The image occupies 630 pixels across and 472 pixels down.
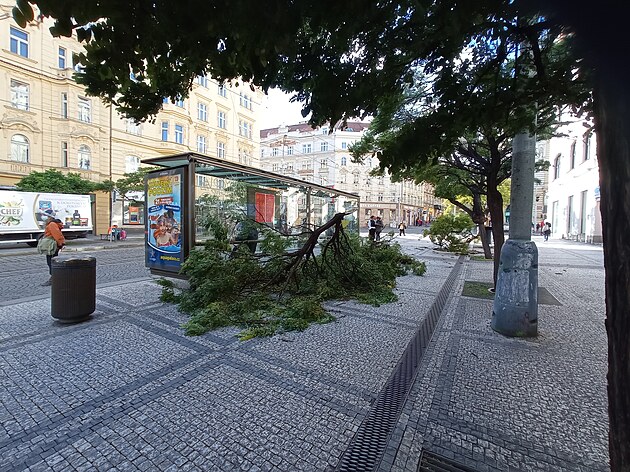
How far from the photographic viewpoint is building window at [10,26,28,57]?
22312 mm

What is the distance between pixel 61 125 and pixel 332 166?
3927cm

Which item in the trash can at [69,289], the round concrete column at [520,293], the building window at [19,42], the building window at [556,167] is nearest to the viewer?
the round concrete column at [520,293]

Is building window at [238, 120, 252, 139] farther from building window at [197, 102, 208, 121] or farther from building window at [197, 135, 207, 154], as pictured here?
building window at [197, 135, 207, 154]

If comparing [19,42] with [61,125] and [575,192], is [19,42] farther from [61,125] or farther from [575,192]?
[575,192]

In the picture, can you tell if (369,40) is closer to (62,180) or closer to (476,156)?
(476,156)

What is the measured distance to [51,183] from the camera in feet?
66.4

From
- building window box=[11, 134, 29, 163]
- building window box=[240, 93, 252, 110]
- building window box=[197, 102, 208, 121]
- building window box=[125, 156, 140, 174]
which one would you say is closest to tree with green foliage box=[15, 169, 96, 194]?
building window box=[11, 134, 29, 163]

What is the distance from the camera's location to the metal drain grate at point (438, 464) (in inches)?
89.6

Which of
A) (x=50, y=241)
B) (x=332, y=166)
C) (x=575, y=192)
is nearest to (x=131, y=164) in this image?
(x=50, y=241)

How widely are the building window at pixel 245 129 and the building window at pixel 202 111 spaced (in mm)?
4523

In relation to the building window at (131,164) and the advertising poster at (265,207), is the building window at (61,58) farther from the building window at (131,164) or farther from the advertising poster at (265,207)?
the advertising poster at (265,207)

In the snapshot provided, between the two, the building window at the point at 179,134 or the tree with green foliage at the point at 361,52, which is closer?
the tree with green foliage at the point at 361,52

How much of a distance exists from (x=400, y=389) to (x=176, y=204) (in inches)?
233

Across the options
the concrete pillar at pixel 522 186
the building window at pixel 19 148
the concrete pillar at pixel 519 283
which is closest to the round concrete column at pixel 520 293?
the concrete pillar at pixel 519 283
